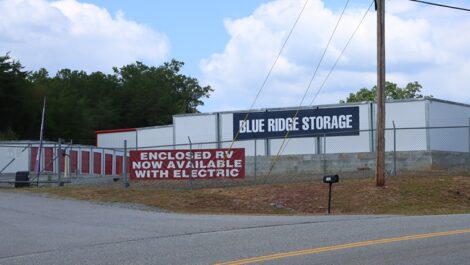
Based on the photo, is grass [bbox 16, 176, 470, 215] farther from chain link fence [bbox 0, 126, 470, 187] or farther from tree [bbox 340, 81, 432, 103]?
tree [bbox 340, 81, 432, 103]

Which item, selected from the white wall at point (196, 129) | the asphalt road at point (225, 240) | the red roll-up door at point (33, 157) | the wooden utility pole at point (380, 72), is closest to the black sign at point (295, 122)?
the white wall at point (196, 129)

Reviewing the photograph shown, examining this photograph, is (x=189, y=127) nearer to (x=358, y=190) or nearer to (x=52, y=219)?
(x=358, y=190)

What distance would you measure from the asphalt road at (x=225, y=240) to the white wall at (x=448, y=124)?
68.3ft

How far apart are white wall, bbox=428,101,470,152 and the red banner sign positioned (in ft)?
44.3

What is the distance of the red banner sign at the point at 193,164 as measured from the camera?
1054 inches

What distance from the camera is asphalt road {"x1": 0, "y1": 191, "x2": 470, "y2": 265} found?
10.6 meters

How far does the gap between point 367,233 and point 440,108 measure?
84.9ft

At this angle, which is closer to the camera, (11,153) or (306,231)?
(306,231)

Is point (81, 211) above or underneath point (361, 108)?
underneath

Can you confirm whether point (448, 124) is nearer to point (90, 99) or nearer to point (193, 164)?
point (193, 164)

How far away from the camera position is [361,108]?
38844 millimetres

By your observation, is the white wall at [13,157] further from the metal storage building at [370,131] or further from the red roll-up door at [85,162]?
the metal storage building at [370,131]

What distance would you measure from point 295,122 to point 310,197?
17.0 metres

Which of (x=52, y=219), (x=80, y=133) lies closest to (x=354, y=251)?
(x=52, y=219)
